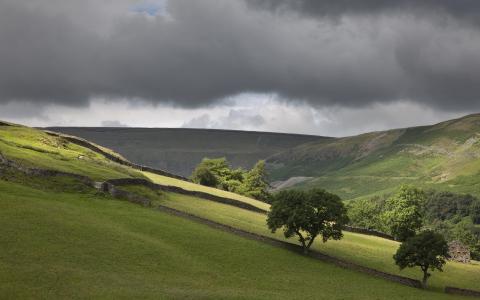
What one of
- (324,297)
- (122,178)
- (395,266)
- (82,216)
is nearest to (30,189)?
(82,216)

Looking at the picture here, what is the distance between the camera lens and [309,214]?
90.1 m

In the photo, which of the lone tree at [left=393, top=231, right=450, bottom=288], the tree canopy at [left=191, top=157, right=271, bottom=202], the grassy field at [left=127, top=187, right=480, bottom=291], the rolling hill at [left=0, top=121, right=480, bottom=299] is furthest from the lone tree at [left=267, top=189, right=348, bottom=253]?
the tree canopy at [left=191, top=157, right=271, bottom=202]

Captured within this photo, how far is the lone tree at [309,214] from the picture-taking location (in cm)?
9044

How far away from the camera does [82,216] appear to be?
7675cm

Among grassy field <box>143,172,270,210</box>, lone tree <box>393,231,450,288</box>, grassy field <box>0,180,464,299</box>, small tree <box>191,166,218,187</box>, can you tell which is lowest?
grassy field <box>0,180,464,299</box>

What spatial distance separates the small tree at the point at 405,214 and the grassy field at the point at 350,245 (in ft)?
50.9

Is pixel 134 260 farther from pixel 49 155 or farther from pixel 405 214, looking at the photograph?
pixel 405 214

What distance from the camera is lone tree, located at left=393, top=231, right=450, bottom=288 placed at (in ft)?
286

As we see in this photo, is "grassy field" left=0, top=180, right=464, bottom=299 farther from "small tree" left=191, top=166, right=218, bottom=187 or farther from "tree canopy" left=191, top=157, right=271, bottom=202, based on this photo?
"tree canopy" left=191, top=157, right=271, bottom=202

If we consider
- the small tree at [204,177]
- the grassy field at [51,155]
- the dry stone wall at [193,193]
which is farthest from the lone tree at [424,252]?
the small tree at [204,177]

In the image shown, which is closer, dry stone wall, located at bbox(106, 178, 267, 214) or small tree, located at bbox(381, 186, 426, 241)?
dry stone wall, located at bbox(106, 178, 267, 214)

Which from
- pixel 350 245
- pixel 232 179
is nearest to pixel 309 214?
pixel 350 245

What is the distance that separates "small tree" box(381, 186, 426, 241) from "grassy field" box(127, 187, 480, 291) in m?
15.5

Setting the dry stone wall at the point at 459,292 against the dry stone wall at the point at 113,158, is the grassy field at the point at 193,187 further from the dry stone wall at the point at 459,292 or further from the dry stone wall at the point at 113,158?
the dry stone wall at the point at 459,292
